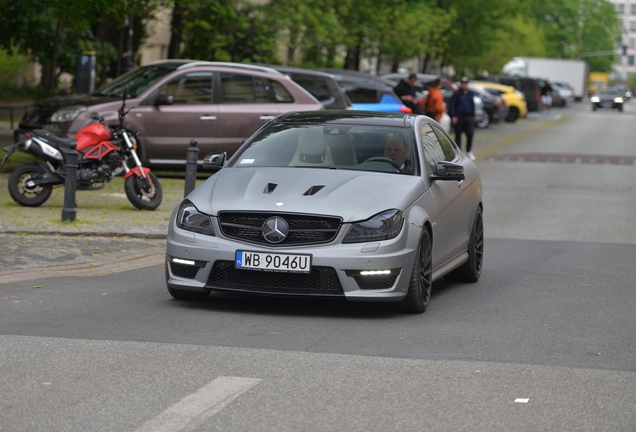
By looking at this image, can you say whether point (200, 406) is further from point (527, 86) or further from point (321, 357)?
point (527, 86)

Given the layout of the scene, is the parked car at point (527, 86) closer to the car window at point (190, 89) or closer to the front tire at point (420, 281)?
the car window at point (190, 89)

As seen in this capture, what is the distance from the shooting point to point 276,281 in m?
8.10

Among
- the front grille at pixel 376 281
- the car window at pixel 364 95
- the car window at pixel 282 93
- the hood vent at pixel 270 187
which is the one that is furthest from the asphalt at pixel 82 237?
the car window at pixel 364 95

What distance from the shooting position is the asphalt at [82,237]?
10500mm

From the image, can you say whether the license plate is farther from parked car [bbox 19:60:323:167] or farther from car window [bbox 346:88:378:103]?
car window [bbox 346:88:378:103]

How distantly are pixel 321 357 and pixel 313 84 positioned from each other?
15.7 metres

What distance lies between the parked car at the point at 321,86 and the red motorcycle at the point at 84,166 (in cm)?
781

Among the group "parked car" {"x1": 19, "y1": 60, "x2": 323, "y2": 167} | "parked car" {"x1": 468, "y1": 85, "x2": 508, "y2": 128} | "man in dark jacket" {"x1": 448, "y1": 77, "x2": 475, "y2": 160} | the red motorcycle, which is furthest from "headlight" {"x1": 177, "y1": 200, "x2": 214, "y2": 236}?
"parked car" {"x1": 468, "y1": 85, "x2": 508, "y2": 128}

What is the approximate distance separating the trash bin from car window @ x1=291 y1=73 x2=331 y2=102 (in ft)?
16.3

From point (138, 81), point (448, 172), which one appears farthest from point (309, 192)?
point (138, 81)

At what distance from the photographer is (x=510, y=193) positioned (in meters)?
20.3

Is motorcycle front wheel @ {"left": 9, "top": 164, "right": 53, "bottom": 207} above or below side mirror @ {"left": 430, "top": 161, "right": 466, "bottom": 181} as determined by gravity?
below

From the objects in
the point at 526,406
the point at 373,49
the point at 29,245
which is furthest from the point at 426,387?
the point at 373,49

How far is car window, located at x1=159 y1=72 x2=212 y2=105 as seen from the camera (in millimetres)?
18703
